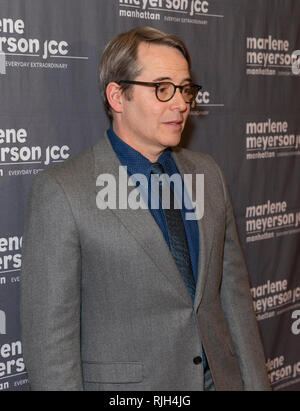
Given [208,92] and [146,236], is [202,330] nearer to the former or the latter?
[146,236]

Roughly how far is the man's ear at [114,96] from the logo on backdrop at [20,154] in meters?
0.38

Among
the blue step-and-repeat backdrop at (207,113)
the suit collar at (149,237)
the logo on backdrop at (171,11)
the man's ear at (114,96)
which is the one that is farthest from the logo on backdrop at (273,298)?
the man's ear at (114,96)

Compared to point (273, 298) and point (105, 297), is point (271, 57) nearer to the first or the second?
point (273, 298)

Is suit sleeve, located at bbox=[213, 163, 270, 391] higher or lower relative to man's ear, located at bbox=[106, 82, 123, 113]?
lower

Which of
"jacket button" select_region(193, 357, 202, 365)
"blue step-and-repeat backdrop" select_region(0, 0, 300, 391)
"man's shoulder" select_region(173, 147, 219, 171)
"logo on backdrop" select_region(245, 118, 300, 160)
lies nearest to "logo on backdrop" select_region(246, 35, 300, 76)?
"blue step-and-repeat backdrop" select_region(0, 0, 300, 391)

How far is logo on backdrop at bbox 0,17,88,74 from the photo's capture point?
6.50ft

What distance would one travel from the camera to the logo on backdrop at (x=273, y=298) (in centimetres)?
305

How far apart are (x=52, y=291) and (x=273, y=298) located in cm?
180

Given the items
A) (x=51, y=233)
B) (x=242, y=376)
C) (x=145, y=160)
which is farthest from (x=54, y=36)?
(x=242, y=376)

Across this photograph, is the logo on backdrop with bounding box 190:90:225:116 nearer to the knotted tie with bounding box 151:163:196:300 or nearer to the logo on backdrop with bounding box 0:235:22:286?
the knotted tie with bounding box 151:163:196:300

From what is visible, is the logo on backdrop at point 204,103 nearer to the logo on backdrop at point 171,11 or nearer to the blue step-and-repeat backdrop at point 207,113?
the blue step-and-repeat backdrop at point 207,113

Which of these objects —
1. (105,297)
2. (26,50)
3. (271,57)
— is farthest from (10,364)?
(271,57)
